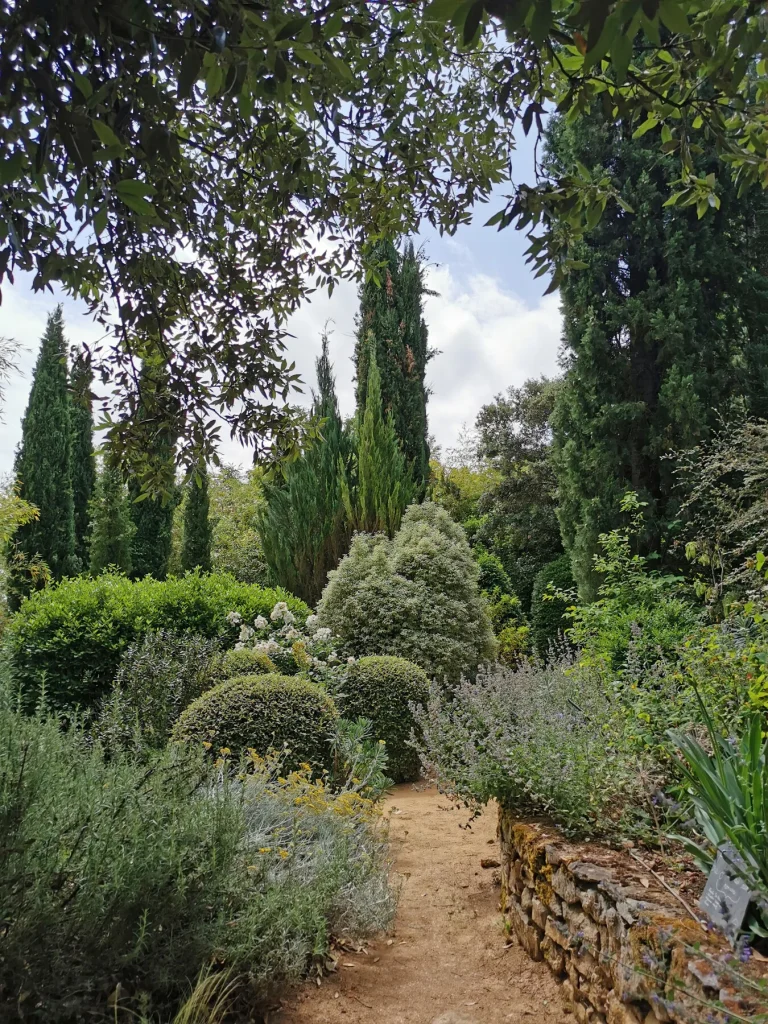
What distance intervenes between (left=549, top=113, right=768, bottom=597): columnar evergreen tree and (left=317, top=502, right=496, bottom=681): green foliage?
1.64 metres

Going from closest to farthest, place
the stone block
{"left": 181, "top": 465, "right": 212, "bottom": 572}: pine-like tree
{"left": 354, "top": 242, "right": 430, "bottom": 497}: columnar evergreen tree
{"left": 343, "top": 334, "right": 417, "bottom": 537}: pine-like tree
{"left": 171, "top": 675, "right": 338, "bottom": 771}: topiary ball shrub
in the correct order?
the stone block
{"left": 171, "top": 675, "right": 338, "bottom": 771}: topiary ball shrub
{"left": 343, "top": 334, "right": 417, "bottom": 537}: pine-like tree
{"left": 354, "top": 242, "right": 430, "bottom": 497}: columnar evergreen tree
{"left": 181, "top": 465, "right": 212, "bottom": 572}: pine-like tree

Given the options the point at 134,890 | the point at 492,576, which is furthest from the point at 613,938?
the point at 492,576

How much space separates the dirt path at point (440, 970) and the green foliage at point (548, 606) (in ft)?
22.0

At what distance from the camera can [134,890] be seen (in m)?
2.10

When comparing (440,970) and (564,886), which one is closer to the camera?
(564,886)

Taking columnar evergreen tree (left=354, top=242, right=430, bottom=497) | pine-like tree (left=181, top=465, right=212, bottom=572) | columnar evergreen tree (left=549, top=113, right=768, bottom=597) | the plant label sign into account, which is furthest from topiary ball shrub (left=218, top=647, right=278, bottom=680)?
pine-like tree (left=181, top=465, right=212, bottom=572)

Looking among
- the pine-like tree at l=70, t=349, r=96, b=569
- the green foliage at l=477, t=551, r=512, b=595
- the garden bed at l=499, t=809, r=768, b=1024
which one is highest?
the pine-like tree at l=70, t=349, r=96, b=569

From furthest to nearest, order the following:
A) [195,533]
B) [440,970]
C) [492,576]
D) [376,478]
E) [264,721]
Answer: [195,533]
[492,576]
[376,478]
[264,721]
[440,970]

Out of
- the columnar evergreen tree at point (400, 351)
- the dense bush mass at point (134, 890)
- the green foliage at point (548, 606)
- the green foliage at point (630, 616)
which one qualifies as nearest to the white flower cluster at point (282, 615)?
the green foliage at point (630, 616)

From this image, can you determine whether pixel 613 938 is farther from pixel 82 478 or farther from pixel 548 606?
pixel 82 478

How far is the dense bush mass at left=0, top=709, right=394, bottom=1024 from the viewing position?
190 cm

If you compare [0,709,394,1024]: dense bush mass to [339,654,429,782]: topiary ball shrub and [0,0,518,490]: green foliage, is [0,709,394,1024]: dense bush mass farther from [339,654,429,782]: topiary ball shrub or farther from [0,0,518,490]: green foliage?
[339,654,429,782]: topiary ball shrub

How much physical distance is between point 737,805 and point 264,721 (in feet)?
10.1

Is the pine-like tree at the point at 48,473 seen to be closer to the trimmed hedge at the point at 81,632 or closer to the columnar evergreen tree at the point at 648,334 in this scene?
the trimmed hedge at the point at 81,632
